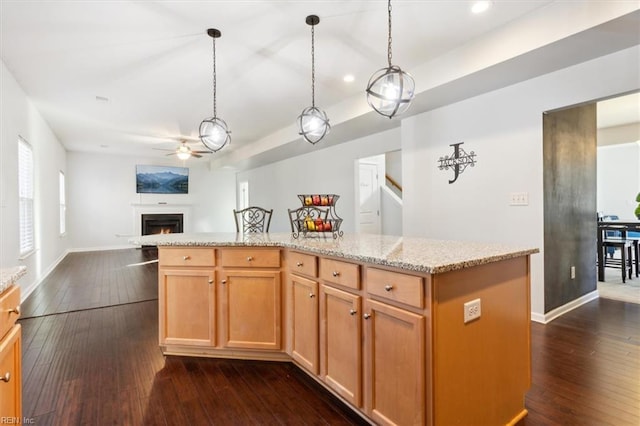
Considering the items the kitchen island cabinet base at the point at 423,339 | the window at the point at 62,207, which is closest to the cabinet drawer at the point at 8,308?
the kitchen island cabinet base at the point at 423,339

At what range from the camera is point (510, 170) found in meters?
3.35

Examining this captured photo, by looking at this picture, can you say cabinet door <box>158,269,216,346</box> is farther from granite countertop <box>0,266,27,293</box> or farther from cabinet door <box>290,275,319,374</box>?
granite countertop <box>0,266,27,293</box>

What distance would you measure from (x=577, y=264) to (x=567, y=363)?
1.71 m

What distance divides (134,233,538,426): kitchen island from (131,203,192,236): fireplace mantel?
7.94 m

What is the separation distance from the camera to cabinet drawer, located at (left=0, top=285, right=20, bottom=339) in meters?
1.16

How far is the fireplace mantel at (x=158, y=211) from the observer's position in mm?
9469

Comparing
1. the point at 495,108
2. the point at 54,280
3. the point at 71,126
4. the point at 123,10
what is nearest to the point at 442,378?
the point at 495,108

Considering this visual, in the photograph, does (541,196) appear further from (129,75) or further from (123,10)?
(129,75)

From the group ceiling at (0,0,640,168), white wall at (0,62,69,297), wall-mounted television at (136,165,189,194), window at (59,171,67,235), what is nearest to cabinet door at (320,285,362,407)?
ceiling at (0,0,640,168)

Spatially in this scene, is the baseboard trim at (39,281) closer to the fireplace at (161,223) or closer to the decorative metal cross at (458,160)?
the fireplace at (161,223)

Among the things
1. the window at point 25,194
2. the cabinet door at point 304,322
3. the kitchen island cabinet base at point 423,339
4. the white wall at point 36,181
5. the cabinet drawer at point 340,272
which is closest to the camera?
the kitchen island cabinet base at point 423,339

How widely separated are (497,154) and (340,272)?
2.55 m

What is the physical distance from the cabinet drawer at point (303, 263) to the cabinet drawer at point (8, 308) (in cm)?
138

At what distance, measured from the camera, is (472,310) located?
1.48 m
